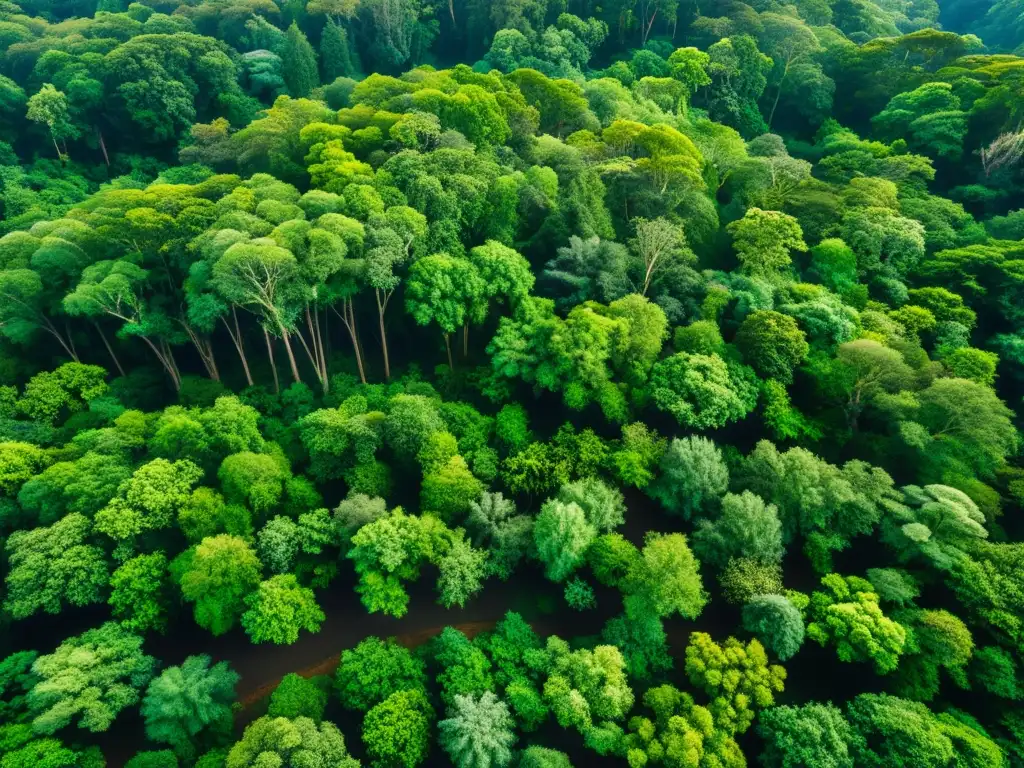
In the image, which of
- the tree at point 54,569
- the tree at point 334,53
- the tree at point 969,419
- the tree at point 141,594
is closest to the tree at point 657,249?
the tree at point 969,419

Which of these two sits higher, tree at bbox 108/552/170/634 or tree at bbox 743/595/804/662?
tree at bbox 108/552/170/634

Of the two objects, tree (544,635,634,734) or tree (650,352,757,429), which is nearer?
tree (544,635,634,734)

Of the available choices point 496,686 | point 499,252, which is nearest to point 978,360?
point 499,252

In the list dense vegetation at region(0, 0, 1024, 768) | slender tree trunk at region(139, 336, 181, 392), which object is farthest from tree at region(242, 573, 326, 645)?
slender tree trunk at region(139, 336, 181, 392)

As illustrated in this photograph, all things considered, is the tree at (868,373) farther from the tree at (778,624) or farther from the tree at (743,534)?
the tree at (778,624)

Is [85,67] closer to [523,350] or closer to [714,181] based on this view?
[523,350]

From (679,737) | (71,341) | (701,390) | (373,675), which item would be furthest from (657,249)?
(71,341)

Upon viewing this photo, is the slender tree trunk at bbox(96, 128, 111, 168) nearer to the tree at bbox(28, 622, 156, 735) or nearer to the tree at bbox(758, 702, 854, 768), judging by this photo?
the tree at bbox(28, 622, 156, 735)
